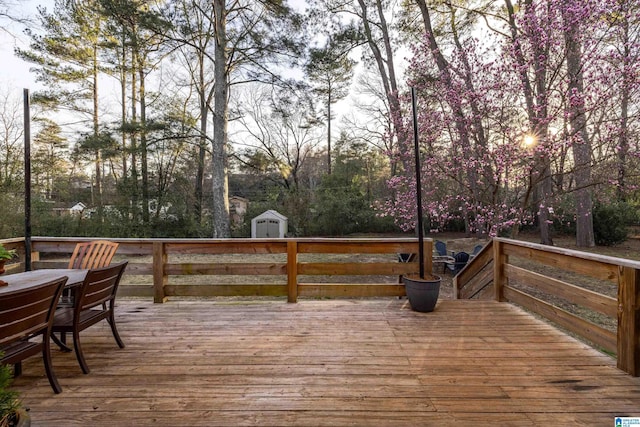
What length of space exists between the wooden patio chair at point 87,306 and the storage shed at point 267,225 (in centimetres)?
926

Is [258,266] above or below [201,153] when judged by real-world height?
below

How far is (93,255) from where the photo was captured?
3062mm

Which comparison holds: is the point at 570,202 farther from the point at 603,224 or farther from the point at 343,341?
the point at 343,341

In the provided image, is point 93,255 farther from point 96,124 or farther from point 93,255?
point 96,124

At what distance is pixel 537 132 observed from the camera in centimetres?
501

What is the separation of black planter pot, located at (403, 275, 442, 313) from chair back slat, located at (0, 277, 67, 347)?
2879 mm

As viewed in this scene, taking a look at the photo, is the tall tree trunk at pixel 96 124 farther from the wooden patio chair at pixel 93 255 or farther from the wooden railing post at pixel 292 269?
the wooden railing post at pixel 292 269

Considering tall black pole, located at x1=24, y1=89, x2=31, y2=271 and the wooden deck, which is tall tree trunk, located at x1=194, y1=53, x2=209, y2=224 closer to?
tall black pole, located at x1=24, y1=89, x2=31, y2=271

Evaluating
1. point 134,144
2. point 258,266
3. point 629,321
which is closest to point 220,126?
point 134,144

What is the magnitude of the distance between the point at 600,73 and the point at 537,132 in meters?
1.13

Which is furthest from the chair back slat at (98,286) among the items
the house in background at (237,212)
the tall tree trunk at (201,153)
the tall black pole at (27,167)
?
the house in background at (237,212)

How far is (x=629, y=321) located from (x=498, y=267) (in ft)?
5.06

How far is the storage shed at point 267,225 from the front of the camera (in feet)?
38.2

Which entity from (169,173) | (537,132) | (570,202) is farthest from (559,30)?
(169,173)
